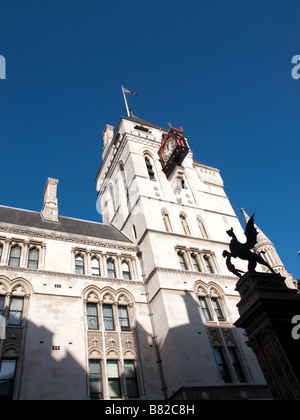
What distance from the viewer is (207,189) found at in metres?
35.0

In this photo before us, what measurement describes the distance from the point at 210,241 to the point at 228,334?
8299 mm

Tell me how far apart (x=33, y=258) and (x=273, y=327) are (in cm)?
1700

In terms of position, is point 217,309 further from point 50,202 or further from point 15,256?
point 50,202

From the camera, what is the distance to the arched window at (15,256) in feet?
70.7

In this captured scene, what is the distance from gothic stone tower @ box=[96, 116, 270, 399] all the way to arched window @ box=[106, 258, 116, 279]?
228 centimetres

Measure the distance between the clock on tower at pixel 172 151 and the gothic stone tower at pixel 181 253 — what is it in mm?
100

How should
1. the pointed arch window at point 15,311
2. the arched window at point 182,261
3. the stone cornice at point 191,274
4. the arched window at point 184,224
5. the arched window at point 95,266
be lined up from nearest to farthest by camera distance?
1. the pointed arch window at point 15,311
2. the stone cornice at point 191,274
3. the arched window at point 95,266
4. the arched window at point 182,261
5. the arched window at point 184,224

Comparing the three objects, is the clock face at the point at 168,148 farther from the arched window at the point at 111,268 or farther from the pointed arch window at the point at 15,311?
the pointed arch window at the point at 15,311

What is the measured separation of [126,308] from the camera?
2288cm

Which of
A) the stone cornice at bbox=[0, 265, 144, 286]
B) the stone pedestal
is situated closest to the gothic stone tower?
the stone cornice at bbox=[0, 265, 144, 286]

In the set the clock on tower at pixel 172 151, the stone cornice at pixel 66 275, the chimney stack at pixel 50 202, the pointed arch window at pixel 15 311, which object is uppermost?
the clock on tower at pixel 172 151

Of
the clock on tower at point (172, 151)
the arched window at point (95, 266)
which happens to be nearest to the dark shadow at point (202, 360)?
the arched window at point (95, 266)
